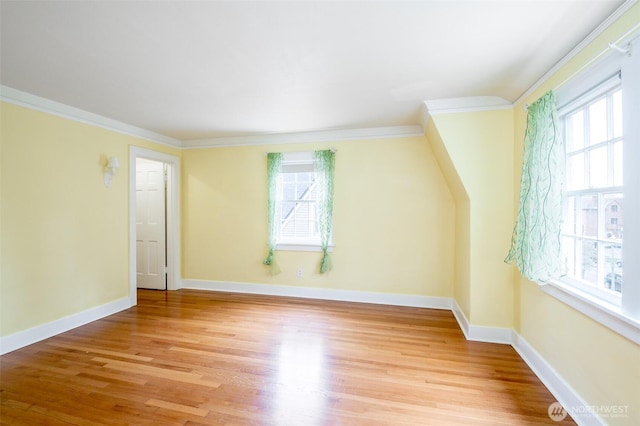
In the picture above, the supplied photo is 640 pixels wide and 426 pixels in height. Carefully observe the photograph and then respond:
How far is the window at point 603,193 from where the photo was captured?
1407mm

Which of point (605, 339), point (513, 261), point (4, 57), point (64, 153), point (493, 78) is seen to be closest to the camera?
point (605, 339)

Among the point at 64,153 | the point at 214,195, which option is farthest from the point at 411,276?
the point at 64,153

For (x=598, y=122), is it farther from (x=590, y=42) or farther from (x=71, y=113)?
(x=71, y=113)

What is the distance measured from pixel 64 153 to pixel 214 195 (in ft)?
6.20

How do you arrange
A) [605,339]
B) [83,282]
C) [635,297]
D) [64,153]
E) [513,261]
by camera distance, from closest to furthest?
[635,297] < [605,339] < [513,261] < [64,153] < [83,282]

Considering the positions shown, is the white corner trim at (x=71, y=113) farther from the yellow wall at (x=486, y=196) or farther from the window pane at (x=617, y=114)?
the window pane at (x=617, y=114)

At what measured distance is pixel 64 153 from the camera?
10.00 feet

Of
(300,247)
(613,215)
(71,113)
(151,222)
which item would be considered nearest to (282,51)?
(613,215)

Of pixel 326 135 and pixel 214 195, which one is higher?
pixel 326 135

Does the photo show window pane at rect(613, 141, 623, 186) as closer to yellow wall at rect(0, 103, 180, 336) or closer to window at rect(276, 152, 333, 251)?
window at rect(276, 152, 333, 251)

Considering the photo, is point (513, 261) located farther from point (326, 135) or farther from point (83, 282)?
point (83, 282)

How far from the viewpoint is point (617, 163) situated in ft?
5.35

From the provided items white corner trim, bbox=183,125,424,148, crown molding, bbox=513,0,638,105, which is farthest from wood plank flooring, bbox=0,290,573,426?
white corner trim, bbox=183,125,424,148

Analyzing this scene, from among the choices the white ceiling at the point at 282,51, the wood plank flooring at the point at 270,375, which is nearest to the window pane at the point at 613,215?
the white ceiling at the point at 282,51
